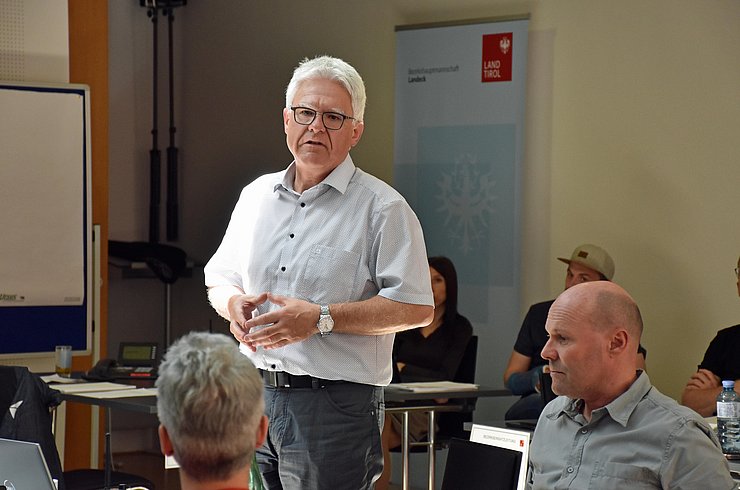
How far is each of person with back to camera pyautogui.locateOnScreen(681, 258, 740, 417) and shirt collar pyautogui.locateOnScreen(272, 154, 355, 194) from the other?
278 cm

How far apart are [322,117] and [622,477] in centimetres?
108

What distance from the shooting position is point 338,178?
9.00 ft

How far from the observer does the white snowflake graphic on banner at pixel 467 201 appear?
684 cm

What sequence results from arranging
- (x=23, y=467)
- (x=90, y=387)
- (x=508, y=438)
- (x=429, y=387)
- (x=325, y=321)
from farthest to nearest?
(x=429, y=387) → (x=90, y=387) → (x=508, y=438) → (x=325, y=321) → (x=23, y=467)

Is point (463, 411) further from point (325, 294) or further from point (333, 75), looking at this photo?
point (333, 75)

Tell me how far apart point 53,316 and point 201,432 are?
4.55m

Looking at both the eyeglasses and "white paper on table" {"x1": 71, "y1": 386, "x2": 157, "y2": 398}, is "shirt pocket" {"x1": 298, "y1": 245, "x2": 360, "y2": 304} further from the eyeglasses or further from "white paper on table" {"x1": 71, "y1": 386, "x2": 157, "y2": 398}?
"white paper on table" {"x1": 71, "y1": 386, "x2": 157, "y2": 398}

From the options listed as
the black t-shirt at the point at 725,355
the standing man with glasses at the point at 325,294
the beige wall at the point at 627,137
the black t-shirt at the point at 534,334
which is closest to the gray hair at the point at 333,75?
A: the standing man with glasses at the point at 325,294

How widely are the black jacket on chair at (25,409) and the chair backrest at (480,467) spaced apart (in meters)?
1.69

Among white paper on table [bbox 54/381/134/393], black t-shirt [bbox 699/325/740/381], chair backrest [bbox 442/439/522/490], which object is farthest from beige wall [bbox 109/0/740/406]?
chair backrest [bbox 442/439/522/490]

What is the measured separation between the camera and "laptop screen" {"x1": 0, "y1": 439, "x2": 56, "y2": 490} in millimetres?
2338

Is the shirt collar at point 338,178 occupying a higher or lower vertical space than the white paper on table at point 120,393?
higher

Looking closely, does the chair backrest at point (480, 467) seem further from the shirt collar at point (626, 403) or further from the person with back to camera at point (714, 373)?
the person with back to camera at point (714, 373)

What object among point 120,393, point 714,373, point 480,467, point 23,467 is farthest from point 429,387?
point 23,467
